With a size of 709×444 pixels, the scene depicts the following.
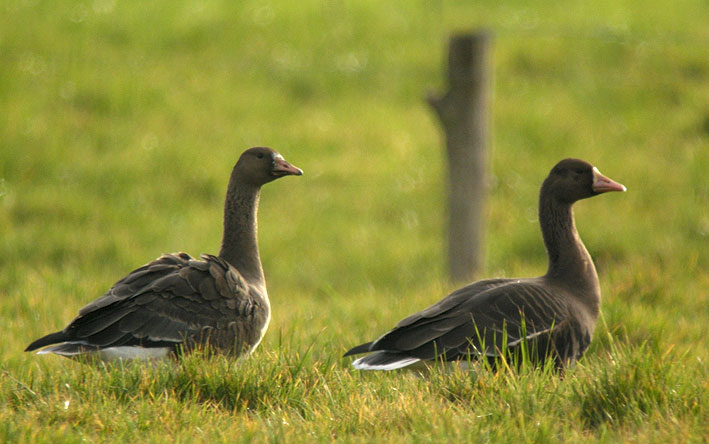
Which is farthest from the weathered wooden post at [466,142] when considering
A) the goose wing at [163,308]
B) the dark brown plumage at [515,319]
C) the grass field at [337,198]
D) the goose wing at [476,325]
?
the goose wing at [163,308]

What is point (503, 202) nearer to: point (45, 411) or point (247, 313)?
point (247, 313)

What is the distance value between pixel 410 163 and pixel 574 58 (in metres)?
4.07

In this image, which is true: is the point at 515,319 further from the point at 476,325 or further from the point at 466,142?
the point at 466,142

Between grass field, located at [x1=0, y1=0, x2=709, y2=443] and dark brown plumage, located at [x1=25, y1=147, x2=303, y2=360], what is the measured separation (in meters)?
0.31

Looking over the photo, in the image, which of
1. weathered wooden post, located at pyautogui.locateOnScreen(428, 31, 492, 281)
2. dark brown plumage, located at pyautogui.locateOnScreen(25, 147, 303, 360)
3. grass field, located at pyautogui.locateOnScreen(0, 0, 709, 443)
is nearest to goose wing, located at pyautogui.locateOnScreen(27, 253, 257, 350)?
dark brown plumage, located at pyautogui.locateOnScreen(25, 147, 303, 360)

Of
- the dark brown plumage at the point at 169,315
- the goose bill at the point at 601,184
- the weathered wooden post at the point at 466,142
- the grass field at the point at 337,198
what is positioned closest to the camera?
the grass field at the point at 337,198

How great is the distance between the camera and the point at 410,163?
469 inches

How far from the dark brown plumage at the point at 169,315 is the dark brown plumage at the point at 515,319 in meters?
0.68

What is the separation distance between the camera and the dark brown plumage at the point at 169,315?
4551 millimetres

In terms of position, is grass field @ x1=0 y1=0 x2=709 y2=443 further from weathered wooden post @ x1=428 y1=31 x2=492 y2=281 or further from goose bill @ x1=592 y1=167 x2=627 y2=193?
goose bill @ x1=592 y1=167 x2=627 y2=193

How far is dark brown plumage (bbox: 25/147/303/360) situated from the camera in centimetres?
455

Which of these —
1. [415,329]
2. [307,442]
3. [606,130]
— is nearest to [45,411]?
[307,442]

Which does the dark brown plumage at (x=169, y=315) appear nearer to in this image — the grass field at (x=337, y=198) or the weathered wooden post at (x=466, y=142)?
the grass field at (x=337, y=198)

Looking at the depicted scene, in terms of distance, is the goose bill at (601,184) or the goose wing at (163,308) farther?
the goose bill at (601,184)
